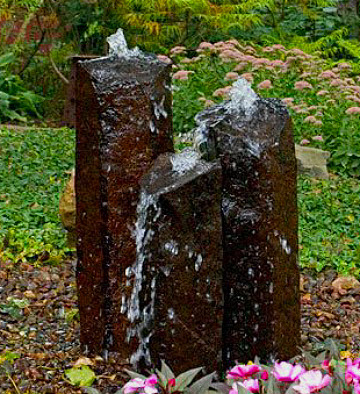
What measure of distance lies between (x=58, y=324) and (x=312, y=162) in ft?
13.2

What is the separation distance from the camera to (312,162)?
7465 mm

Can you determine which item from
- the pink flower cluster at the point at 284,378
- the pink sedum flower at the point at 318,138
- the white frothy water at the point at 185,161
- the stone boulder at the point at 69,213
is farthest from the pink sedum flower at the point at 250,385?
the pink sedum flower at the point at 318,138

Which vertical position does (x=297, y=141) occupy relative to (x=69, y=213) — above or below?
below

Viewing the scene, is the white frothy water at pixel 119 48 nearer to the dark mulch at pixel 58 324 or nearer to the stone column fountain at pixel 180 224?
the stone column fountain at pixel 180 224

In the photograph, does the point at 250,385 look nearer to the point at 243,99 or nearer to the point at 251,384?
the point at 251,384

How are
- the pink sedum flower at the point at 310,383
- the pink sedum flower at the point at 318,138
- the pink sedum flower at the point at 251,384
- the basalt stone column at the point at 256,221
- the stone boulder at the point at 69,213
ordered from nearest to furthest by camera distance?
1. the pink sedum flower at the point at 310,383
2. the pink sedum flower at the point at 251,384
3. the basalt stone column at the point at 256,221
4. the stone boulder at the point at 69,213
5. the pink sedum flower at the point at 318,138

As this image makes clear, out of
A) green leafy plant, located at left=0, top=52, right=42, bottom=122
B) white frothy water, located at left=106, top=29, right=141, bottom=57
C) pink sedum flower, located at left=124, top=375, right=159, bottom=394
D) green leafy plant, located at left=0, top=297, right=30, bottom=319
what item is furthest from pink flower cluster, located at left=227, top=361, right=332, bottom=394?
green leafy plant, located at left=0, top=52, right=42, bottom=122

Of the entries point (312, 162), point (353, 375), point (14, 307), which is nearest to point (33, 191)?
point (14, 307)

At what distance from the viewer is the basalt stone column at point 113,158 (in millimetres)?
3381

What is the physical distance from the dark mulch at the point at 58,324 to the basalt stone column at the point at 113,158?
22 centimetres

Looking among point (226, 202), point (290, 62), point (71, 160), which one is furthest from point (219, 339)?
point (290, 62)

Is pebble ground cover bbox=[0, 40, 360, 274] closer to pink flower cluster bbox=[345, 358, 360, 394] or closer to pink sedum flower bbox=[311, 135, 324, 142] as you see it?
pink sedum flower bbox=[311, 135, 324, 142]

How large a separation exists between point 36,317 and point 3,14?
26.7ft

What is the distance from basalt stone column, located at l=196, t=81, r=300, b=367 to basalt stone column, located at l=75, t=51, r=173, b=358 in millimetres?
258
